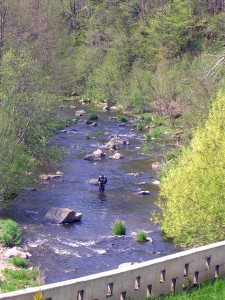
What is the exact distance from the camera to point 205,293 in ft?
41.9

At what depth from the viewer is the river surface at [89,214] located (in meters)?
24.0

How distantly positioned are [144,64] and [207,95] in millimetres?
30057

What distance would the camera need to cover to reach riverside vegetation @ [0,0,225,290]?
70.0 feet

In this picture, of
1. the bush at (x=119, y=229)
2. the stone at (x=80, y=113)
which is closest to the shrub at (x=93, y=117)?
the stone at (x=80, y=113)

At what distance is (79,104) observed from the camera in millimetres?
66312

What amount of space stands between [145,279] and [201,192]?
8.28m

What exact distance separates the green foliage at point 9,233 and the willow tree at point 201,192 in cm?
703

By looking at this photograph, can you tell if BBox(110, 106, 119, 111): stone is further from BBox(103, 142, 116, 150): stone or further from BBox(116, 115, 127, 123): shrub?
BBox(103, 142, 116, 150): stone

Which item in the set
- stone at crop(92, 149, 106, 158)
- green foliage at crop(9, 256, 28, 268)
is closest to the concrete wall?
green foliage at crop(9, 256, 28, 268)

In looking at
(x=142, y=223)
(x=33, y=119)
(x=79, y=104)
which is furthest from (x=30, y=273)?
(x=79, y=104)

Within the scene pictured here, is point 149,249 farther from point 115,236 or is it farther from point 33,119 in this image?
point 33,119

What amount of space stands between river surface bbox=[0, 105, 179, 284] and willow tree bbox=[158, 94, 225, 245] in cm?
365

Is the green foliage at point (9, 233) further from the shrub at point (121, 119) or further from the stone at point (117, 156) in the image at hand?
A: the shrub at point (121, 119)

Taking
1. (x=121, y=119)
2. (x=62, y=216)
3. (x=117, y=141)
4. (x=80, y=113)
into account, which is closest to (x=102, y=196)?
(x=62, y=216)
